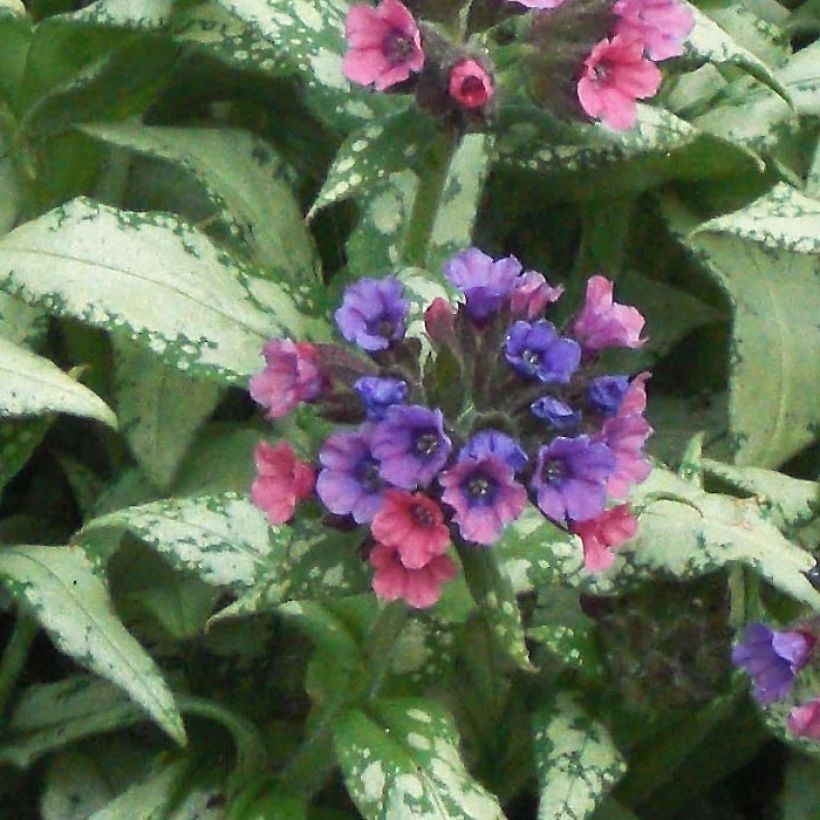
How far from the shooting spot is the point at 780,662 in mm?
1028

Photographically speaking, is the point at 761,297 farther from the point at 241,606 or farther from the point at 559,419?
the point at 241,606

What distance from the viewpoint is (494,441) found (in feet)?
2.83

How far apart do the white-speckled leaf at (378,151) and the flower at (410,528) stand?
315 millimetres

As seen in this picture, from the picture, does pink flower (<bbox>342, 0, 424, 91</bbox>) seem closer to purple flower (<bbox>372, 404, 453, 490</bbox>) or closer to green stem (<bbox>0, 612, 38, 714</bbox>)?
purple flower (<bbox>372, 404, 453, 490</bbox>)

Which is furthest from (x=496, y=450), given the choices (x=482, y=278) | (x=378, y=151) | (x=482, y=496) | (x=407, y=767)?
(x=378, y=151)

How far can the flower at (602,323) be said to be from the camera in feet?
3.06

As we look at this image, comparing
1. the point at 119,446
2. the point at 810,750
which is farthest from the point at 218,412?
the point at 810,750

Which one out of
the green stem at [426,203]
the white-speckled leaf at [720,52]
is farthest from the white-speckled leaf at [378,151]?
the white-speckled leaf at [720,52]

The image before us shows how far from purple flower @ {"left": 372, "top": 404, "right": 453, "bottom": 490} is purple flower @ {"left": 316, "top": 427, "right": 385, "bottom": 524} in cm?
2

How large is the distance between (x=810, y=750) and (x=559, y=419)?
0.40 m

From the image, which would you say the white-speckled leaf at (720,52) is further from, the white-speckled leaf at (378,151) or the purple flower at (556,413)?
the purple flower at (556,413)

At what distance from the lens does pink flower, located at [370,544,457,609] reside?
2.86 ft

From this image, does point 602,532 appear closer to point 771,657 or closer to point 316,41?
point 771,657

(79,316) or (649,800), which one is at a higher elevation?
(79,316)
